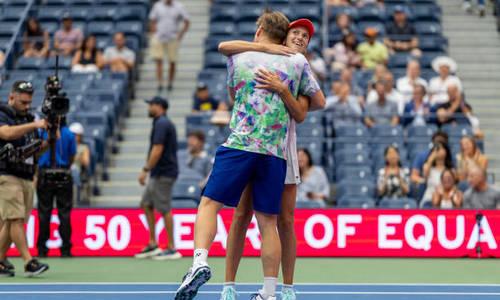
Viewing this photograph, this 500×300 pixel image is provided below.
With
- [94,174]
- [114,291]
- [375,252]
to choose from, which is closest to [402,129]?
[375,252]

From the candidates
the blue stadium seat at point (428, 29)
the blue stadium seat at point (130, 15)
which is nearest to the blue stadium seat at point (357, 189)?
the blue stadium seat at point (428, 29)

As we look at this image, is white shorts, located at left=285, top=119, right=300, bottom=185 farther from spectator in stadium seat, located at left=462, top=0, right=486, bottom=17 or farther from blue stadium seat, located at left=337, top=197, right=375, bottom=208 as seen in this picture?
spectator in stadium seat, located at left=462, top=0, right=486, bottom=17

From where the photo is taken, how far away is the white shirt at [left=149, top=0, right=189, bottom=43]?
20391mm

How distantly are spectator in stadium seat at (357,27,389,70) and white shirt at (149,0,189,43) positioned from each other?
324 cm

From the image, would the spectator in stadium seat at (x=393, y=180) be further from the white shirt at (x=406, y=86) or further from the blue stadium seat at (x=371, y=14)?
the blue stadium seat at (x=371, y=14)

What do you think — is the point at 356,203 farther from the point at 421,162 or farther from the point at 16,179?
the point at 16,179

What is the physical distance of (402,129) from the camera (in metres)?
18.0

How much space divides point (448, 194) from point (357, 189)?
1.39 m

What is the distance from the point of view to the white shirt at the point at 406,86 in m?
18.8

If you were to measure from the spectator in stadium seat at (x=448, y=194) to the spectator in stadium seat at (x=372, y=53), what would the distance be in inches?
190

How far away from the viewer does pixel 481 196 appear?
1545cm

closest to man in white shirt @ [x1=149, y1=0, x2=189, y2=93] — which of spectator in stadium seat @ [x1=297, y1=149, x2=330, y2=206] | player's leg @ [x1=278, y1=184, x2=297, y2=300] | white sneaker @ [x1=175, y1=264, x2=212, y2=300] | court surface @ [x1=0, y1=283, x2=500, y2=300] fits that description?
spectator in stadium seat @ [x1=297, y1=149, x2=330, y2=206]

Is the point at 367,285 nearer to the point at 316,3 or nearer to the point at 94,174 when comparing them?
the point at 94,174

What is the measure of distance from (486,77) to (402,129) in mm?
3867
